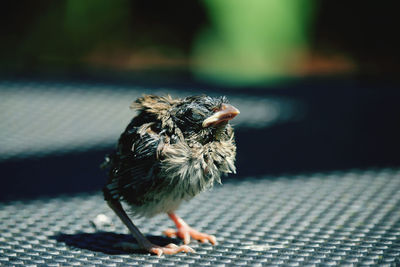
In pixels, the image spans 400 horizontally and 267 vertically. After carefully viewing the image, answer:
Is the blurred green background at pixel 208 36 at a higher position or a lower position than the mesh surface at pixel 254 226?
higher

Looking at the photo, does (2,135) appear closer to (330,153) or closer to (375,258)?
(330,153)

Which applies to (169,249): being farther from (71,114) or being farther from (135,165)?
(71,114)

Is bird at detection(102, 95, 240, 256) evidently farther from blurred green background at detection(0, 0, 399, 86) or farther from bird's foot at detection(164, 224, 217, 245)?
blurred green background at detection(0, 0, 399, 86)

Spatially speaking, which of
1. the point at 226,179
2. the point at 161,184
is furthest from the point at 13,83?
the point at 161,184

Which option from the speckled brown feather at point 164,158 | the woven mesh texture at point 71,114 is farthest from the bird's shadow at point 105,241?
the woven mesh texture at point 71,114

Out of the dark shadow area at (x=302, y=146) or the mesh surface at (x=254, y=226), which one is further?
the dark shadow area at (x=302, y=146)

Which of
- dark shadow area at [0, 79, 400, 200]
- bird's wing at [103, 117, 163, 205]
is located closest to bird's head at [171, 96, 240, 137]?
bird's wing at [103, 117, 163, 205]

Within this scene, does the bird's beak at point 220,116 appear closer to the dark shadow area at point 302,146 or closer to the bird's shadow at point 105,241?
the bird's shadow at point 105,241
